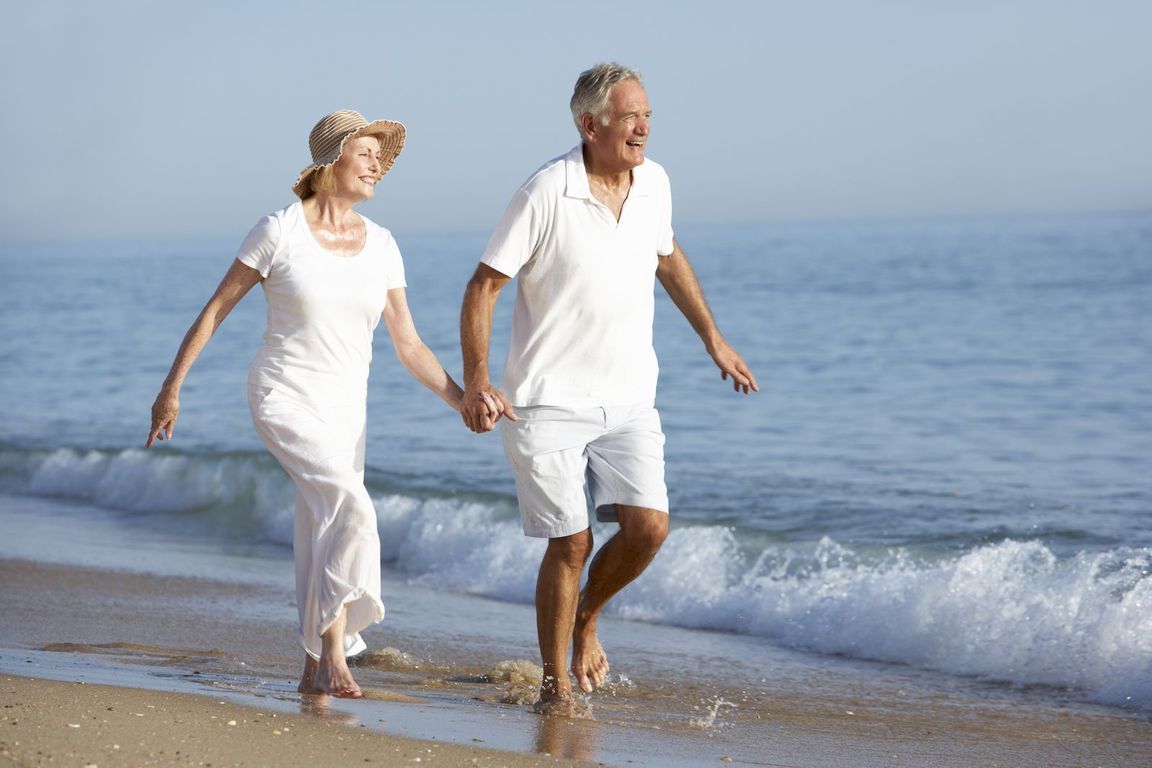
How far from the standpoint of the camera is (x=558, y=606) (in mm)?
4898

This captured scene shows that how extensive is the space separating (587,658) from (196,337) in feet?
5.76

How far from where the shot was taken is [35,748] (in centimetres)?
355

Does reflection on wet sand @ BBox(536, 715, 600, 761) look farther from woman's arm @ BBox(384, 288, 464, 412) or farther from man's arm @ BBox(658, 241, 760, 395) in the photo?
man's arm @ BBox(658, 241, 760, 395)

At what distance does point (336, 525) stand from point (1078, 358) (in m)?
15.8

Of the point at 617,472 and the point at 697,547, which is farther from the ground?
the point at 617,472

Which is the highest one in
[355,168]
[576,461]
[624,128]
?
[624,128]

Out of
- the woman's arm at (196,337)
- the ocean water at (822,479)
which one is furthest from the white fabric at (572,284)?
the ocean water at (822,479)

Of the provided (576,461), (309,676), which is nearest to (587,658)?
(576,461)

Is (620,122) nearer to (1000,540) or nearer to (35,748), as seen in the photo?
(35,748)

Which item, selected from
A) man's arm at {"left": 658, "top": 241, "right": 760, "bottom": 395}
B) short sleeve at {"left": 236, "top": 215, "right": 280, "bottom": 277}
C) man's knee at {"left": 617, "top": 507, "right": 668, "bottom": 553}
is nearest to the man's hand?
man's arm at {"left": 658, "top": 241, "right": 760, "bottom": 395}

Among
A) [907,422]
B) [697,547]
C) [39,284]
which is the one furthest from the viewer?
[39,284]

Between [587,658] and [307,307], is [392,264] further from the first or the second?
[587,658]

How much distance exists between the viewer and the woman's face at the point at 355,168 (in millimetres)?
4934

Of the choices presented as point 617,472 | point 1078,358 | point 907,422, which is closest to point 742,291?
point 1078,358
